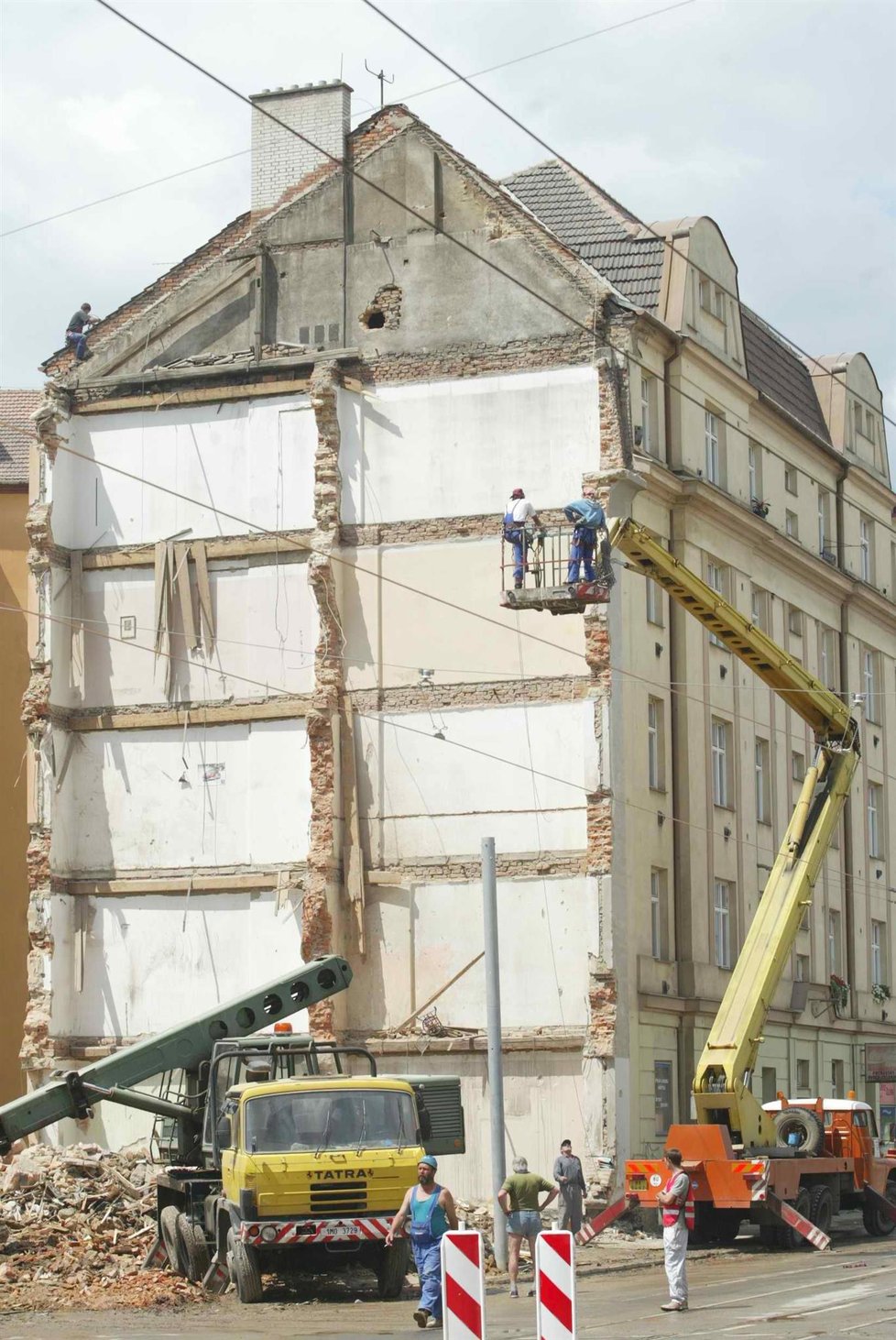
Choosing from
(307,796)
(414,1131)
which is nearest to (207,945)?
(307,796)

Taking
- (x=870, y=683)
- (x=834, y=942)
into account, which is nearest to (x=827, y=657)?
(x=870, y=683)

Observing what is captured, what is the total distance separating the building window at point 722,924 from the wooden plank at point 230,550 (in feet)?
33.7

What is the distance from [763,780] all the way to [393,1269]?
22553 mm

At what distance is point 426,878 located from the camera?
116 feet

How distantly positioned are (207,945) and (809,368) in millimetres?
21443

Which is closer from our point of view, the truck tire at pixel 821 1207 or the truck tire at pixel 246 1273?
the truck tire at pixel 246 1273

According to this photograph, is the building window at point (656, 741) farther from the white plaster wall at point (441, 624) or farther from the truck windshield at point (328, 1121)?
the truck windshield at point (328, 1121)

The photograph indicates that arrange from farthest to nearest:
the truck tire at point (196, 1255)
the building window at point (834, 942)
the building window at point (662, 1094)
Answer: the building window at point (834, 942) < the building window at point (662, 1094) < the truck tire at point (196, 1255)

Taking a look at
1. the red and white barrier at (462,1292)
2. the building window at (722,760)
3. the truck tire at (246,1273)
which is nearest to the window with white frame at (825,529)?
the building window at (722,760)

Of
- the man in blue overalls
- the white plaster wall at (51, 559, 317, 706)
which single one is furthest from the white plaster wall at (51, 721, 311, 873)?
the man in blue overalls

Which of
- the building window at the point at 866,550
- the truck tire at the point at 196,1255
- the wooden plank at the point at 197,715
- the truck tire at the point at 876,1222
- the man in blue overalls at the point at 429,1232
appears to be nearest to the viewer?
the man in blue overalls at the point at 429,1232

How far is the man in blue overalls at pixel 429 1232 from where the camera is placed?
1806cm

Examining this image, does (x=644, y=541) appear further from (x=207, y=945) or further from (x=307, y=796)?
(x=207, y=945)

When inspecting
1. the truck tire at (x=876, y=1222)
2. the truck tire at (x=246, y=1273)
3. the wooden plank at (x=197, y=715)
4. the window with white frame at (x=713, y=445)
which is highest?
the window with white frame at (x=713, y=445)
